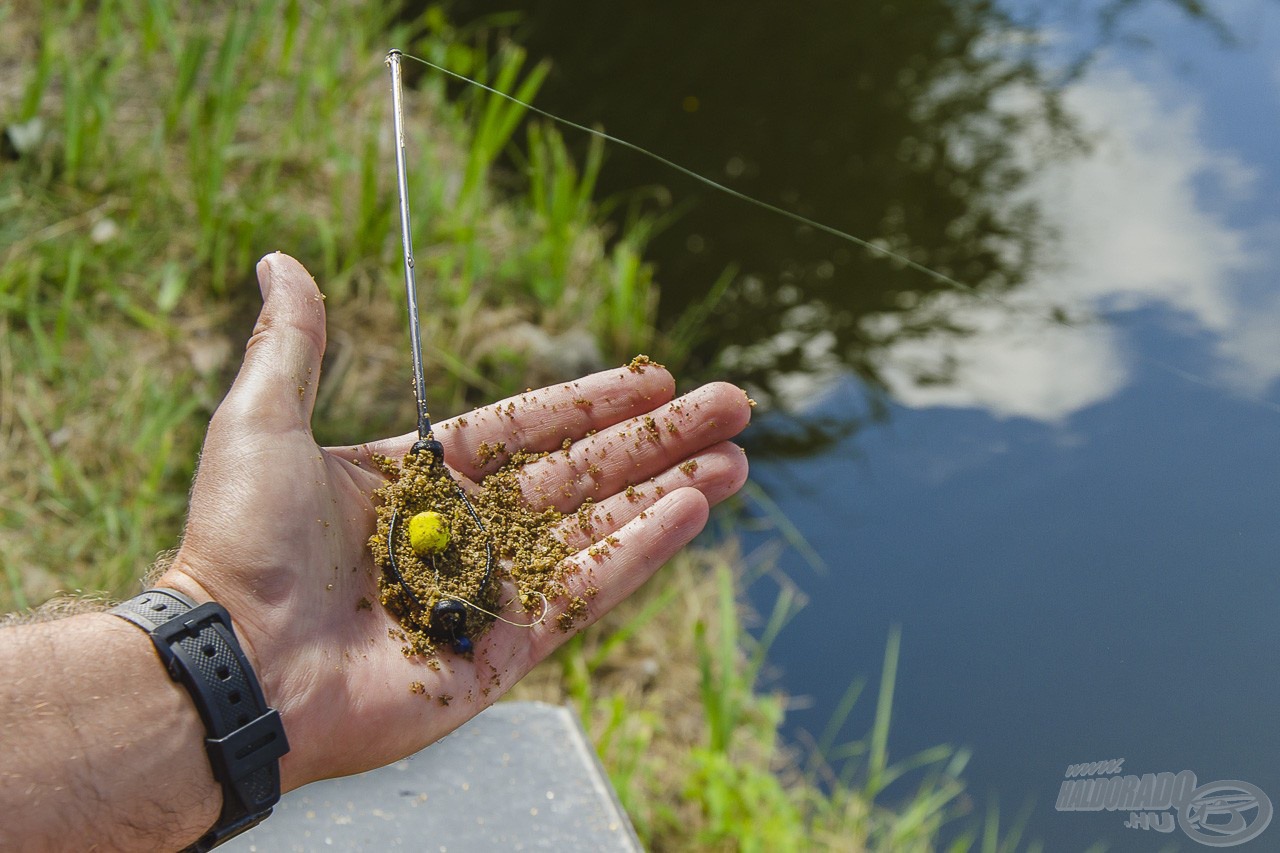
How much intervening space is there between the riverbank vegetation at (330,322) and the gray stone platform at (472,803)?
61 cm

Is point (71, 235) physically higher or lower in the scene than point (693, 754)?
higher

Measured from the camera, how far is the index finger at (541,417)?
6.71ft

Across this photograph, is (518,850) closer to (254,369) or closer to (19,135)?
(254,369)

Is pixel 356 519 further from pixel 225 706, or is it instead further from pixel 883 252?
pixel 883 252

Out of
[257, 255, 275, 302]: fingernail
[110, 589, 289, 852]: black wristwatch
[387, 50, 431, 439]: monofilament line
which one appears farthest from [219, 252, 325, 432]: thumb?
[110, 589, 289, 852]: black wristwatch

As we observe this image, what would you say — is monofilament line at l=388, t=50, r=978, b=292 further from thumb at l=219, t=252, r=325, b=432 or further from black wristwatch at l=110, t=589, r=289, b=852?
black wristwatch at l=110, t=589, r=289, b=852

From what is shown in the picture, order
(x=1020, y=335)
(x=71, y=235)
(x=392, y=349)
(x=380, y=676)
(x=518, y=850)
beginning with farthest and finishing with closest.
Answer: (x=1020, y=335) < (x=392, y=349) < (x=71, y=235) < (x=518, y=850) < (x=380, y=676)

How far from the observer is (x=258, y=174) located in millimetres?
3531

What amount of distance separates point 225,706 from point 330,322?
1.98 meters

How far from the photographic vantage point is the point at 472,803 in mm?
2010

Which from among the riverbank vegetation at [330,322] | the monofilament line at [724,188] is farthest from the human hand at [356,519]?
the riverbank vegetation at [330,322]

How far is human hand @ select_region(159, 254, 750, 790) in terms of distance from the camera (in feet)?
5.49

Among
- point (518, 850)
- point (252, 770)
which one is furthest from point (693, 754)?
point (252, 770)

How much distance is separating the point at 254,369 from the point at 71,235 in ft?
6.06
